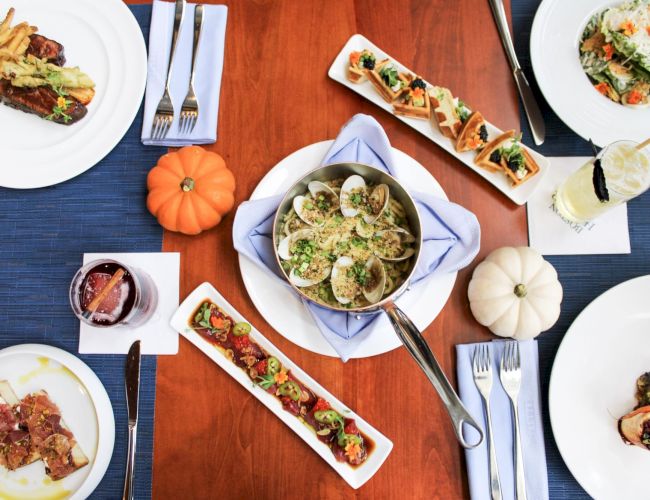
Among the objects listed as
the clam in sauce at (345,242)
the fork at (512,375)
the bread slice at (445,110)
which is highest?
the bread slice at (445,110)

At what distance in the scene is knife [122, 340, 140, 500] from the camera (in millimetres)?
1515

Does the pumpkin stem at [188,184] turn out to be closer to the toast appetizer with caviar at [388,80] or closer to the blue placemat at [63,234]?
the blue placemat at [63,234]

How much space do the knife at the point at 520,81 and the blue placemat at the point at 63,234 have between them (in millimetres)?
1183

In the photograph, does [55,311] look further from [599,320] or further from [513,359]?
[599,320]

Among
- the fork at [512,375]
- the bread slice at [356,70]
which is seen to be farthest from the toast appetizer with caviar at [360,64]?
the fork at [512,375]

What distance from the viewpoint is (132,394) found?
5.08 ft

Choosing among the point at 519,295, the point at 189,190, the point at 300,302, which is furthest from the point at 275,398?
the point at 519,295

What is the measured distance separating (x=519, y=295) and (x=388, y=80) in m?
0.76

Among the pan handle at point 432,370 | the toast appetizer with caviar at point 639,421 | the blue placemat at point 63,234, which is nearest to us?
the pan handle at point 432,370

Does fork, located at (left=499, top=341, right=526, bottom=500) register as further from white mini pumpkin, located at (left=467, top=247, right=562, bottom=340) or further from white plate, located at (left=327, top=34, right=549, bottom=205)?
white plate, located at (left=327, top=34, right=549, bottom=205)

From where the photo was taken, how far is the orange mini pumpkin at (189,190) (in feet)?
4.99

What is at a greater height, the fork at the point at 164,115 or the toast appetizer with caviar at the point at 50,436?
the fork at the point at 164,115

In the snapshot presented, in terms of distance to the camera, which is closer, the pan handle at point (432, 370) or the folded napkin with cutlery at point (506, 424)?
the pan handle at point (432, 370)

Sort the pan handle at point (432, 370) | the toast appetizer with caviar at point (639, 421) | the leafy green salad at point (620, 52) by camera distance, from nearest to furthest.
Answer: the pan handle at point (432, 370) → the toast appetizer with caviar at point (639, 421) → the leafy green salad at point (620, 52)
